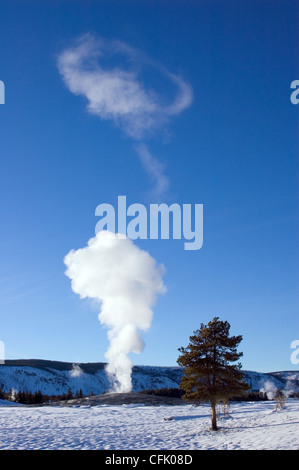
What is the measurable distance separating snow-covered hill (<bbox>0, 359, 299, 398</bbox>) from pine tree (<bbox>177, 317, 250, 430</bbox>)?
3777 inches

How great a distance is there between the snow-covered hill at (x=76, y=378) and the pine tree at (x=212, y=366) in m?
95.9

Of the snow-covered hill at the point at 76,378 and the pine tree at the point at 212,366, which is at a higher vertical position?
the pine tree at the point at 212,366

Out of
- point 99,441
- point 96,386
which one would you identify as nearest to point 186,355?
point 99,441

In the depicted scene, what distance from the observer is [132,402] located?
56719mm

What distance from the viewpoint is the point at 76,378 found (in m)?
147

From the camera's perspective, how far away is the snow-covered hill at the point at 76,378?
131625mm

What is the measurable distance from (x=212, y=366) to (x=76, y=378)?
5158 inches

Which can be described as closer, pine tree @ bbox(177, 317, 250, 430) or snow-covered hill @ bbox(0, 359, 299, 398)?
pine tree @ bbox(177, 317, 250, 430)

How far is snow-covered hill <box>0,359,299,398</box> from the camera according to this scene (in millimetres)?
131625

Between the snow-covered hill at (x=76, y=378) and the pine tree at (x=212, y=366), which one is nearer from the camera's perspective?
the pine tree at (x=212, y=366)

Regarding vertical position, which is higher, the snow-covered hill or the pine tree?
the pine tree

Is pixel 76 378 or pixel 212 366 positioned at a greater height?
pixel 212 366

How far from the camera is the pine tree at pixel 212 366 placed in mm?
28781
